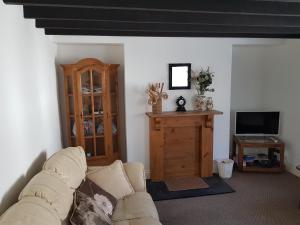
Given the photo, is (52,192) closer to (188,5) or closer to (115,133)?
(188,5)

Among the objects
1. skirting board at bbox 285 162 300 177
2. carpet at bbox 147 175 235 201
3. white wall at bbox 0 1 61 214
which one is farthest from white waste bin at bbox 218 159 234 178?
white wall at bbox 0 1 61 214

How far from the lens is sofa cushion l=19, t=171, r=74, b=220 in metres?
1.84

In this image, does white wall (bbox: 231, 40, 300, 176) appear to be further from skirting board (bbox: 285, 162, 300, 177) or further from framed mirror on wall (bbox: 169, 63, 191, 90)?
framed mirror on wall (bbox: 169, 63, 191, 90)

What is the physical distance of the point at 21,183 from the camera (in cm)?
215

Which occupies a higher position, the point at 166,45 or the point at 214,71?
the point at 166,45

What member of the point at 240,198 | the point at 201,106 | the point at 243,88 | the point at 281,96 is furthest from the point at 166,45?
the point at 240,198

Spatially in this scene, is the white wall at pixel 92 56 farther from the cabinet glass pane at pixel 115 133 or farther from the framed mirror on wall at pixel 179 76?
the framed mirror on wall at pixel 179 76

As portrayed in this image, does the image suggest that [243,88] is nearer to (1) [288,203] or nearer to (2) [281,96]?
(2) [281,96]

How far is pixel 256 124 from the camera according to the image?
4480 mm

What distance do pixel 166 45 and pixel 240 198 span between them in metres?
2.42

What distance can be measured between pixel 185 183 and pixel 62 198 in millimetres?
2412

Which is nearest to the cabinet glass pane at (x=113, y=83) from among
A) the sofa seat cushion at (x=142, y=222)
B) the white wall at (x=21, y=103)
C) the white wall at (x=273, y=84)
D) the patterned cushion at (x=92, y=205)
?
the white wall at (x=21, y=103)

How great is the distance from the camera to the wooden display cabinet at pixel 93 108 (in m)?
3.95

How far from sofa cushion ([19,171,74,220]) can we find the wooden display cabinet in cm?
197
